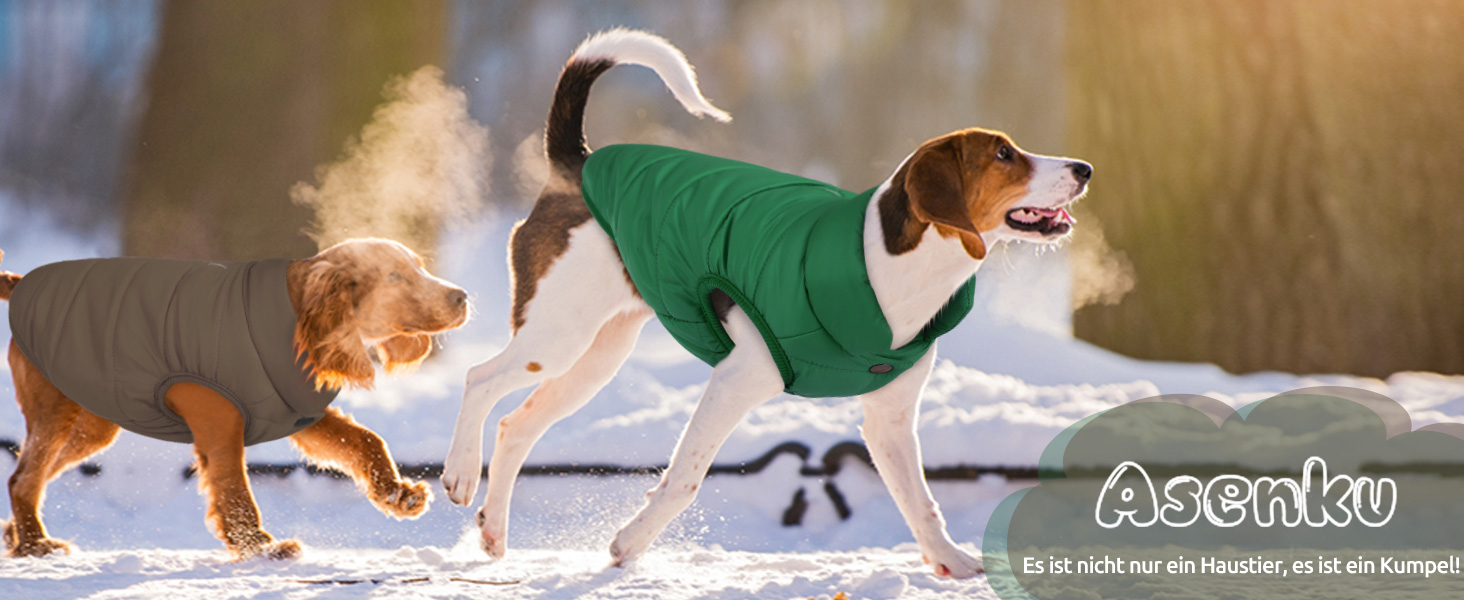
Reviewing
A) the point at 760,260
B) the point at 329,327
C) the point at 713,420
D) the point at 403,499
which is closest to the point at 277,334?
the point at 329,327

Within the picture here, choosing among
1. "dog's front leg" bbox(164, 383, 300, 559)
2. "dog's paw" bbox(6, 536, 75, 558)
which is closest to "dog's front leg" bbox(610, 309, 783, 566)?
"dog's front leg" bbox(164, 383, 300, 559)

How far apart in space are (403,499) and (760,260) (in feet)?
3.96

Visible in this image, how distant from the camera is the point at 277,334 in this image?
2361 millimetres

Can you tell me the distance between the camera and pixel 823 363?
2029 mm

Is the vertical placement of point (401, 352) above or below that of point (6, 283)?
below

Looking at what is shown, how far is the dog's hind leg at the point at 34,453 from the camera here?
2531 mm

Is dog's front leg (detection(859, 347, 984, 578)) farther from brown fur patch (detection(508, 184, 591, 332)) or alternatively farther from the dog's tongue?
brown fur patch (detection(508, 184, 591, 332))

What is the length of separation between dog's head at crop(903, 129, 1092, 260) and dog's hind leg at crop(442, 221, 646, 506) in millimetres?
932

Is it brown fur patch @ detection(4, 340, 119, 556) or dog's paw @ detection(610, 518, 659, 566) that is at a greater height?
brown fur patch @ detection(4, 340, 119, 556)

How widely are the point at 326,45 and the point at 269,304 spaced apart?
1986 mm

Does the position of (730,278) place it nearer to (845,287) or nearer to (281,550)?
(845,287)

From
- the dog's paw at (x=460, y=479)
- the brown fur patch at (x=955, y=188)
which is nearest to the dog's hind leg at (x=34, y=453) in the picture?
the dog's paw at (x=460, y=479)

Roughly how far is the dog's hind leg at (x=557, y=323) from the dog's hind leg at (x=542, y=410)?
13 centimetres

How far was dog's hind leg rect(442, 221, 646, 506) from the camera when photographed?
8.25 feet
